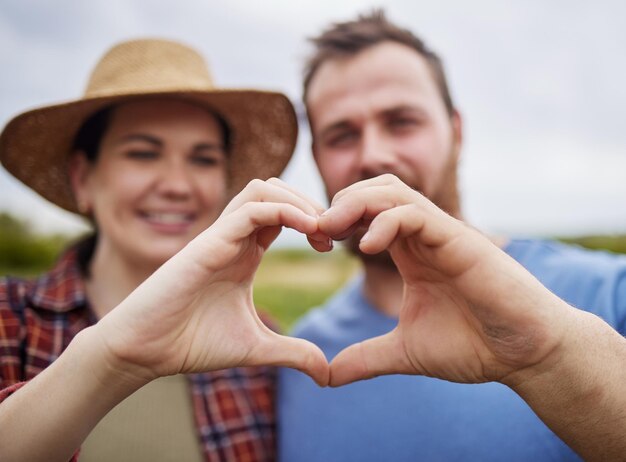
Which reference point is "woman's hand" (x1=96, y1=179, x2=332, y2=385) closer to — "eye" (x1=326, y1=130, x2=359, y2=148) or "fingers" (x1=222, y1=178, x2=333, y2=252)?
"fingers" (x1=222, y1=178, x2=333, y2=252)

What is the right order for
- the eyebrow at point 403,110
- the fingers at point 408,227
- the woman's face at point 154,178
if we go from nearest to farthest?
the fingers at point 408,227
the woman's face at point 154,178
the eyebrow at point 403,110

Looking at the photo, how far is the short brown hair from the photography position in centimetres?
259

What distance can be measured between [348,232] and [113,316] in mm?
610

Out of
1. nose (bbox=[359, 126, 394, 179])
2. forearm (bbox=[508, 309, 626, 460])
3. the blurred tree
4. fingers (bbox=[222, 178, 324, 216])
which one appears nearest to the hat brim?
nose (bbox=[359, 126, 394, 179])

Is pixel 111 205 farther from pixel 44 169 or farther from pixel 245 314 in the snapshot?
pixel 245 314

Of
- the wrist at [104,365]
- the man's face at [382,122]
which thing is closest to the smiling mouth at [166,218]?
the man's face at [382,122]

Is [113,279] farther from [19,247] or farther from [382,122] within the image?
[19,247]

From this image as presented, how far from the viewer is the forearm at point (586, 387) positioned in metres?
1.27

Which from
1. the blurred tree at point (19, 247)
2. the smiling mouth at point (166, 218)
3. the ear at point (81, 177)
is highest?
the ear at point (81, 177)

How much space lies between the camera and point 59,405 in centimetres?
133

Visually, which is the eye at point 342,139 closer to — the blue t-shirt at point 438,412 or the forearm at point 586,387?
the blue t-shirt at point 438,412

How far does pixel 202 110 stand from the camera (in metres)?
2.53

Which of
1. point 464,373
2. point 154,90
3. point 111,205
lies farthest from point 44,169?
point 464,373

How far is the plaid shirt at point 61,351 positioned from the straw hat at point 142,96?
26.2 inches
